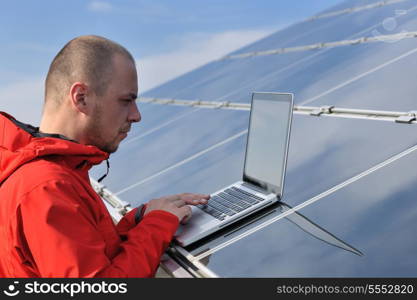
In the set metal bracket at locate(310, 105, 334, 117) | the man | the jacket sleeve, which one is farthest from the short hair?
metal bracket at locate(310, 105, 334, 117)

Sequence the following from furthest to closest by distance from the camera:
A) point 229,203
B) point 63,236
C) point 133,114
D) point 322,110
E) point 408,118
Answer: point 322,110 → point 408,118 → point 229,203 → point 133,114 → point 63,236

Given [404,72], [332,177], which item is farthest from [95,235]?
[404,72]

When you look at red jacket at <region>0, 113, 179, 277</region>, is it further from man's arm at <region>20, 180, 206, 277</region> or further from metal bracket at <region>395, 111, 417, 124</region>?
metal bracket at <region>395, 111, 417, 124</region>

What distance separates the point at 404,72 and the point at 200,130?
1.41 m

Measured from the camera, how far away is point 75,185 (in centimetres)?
131

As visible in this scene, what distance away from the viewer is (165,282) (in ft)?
4.19

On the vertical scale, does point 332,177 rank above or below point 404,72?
below

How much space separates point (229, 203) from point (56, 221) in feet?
2.51

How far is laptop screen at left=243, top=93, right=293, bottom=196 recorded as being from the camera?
1709 millimetres

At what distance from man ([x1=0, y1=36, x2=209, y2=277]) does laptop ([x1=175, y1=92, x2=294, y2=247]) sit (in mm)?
78

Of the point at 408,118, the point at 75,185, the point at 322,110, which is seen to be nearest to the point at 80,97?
the point at 75,185

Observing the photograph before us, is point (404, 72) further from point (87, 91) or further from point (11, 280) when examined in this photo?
point (11, 280)

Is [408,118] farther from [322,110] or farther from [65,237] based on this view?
[65,237]

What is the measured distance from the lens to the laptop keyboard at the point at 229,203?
1694 millimetres
